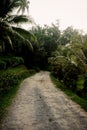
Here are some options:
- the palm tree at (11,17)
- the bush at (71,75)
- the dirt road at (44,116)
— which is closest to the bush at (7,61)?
the palm tree at (11,17)

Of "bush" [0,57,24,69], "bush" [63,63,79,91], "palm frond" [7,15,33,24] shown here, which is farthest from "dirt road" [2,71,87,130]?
"bush" [0,57,24,69]

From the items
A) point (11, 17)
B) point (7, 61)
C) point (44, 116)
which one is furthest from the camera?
point (7, 61)

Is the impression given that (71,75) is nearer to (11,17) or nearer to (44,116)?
(11,17)

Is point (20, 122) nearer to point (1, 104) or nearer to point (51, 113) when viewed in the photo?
point (51, 113)

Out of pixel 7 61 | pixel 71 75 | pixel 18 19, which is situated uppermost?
pixel 18 19

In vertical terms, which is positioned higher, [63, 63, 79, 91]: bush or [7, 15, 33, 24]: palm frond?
[7, 15, 33, 24]: palm frond

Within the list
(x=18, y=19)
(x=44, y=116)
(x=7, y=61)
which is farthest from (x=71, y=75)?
(x=44, y=116)

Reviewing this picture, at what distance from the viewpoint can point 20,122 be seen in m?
8.01

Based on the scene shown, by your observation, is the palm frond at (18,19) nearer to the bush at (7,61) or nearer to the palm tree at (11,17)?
the palm tree at (11,17)

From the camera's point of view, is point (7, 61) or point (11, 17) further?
point (7, 61)

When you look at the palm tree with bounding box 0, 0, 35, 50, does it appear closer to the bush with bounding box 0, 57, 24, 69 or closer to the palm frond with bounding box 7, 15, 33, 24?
the palm frond with bounding box 7, 15, 33, 24

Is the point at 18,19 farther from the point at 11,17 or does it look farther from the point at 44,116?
the point at 44,116

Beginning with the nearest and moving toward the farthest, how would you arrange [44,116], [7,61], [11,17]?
[44,116] < [11,17] < [7,61]

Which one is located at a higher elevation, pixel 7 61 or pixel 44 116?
pixel 7 61
